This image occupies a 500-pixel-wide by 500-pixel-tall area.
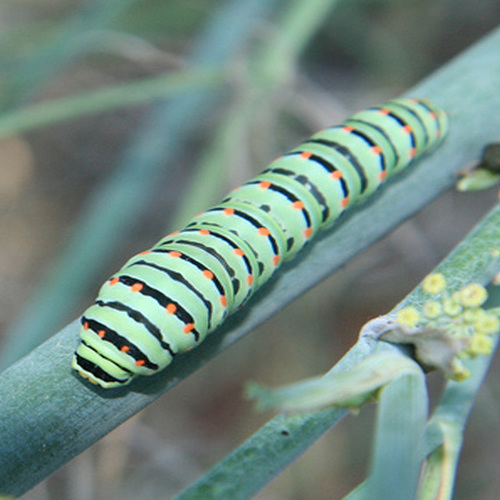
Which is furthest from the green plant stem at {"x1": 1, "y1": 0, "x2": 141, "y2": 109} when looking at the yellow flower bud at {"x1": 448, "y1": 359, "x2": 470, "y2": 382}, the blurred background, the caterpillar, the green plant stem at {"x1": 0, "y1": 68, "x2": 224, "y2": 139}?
the yellow flower bud at {"x1": 448, "y1": 359, "x2": 470, "y2": 382}

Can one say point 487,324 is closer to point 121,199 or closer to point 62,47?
point 121,199

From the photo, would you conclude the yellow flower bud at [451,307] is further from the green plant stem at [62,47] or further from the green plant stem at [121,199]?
the green plant stem at [62,47]

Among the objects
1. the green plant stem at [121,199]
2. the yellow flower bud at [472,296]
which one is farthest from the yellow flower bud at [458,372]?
the green plant stem at [121,199]

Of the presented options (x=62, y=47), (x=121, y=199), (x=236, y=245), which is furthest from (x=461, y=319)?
(x=62, y=47)

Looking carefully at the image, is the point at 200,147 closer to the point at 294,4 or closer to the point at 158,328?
the point at 294,4

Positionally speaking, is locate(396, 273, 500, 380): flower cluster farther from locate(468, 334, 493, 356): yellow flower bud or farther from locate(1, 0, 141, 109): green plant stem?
locate(1, 0, 141, 109): green plant stem

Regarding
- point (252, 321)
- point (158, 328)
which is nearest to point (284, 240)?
point (252, 321)
